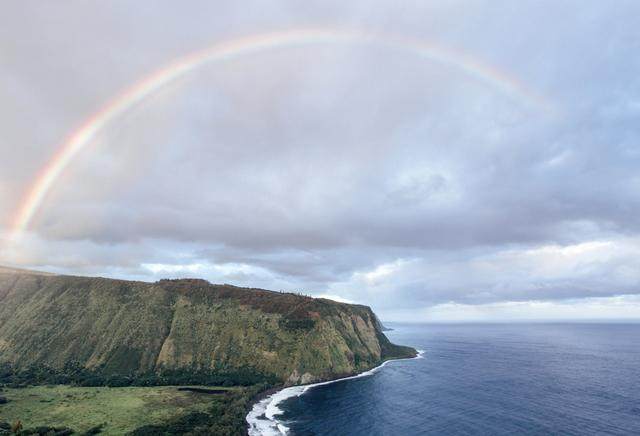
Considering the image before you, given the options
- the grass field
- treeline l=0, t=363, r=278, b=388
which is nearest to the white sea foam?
treeline l=0, t=363, r=278, b=388

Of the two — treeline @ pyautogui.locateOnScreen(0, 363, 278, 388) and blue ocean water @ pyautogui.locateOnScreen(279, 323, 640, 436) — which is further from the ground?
treeline @ pyautogui.locateOnScreen(0, 363, 278, 388)

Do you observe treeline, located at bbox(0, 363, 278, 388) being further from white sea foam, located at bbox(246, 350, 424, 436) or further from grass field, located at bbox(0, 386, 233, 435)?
white sea foam, located at bbox(246, 350, 424, 436)

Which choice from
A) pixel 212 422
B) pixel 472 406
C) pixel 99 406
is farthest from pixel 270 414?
pixel 472 406

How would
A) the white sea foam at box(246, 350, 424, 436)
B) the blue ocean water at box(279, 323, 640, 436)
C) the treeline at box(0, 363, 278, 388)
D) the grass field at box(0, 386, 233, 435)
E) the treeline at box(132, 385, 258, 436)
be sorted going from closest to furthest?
the treeline at box(132, 385, 258, 436) < the white sea foam at box(246, 350, 424, 436) < the grass field at box(0, 386, 233, 435) < the blue ocean water at box(279, 323, 640, 436) < the treeline at box(0, 363, 278, 388)

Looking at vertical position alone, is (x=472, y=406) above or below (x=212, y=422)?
below

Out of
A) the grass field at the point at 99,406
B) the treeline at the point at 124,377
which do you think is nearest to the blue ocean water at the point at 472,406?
the treeline at the point at 124,377

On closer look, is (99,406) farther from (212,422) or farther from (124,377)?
(212,422)

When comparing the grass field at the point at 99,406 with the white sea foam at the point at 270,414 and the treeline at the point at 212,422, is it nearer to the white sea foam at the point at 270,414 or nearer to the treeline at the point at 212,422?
the treeline at the point at 212,422
